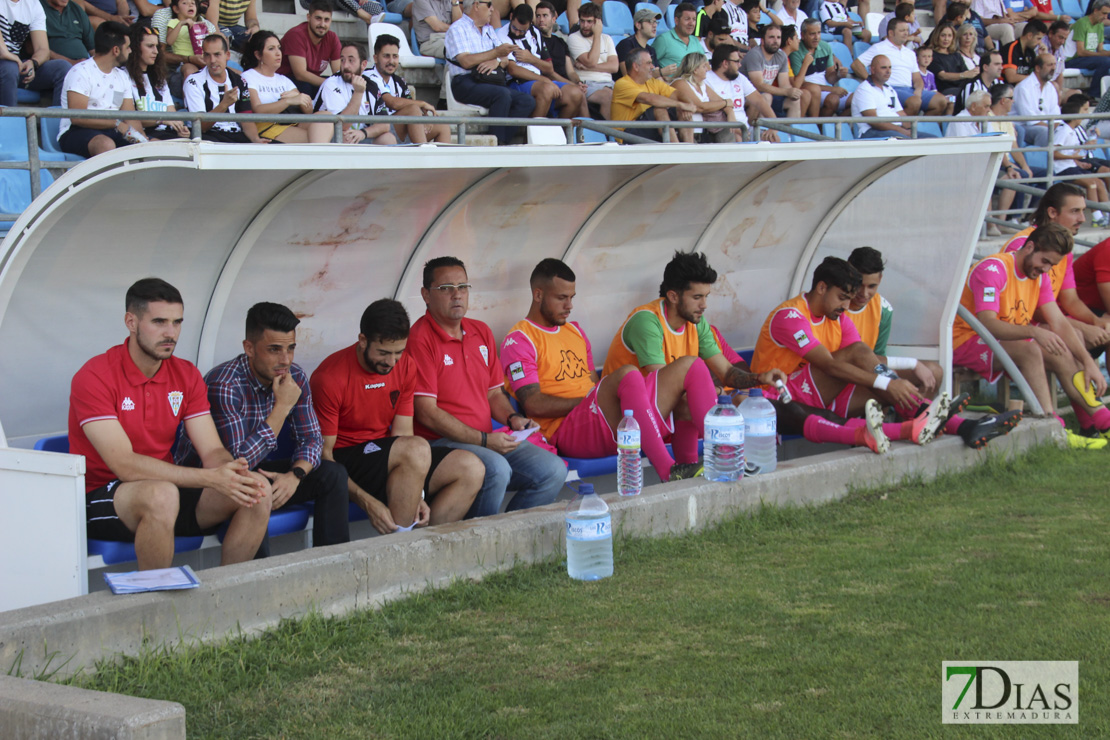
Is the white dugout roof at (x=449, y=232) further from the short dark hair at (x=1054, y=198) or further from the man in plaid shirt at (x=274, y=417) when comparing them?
the short dark hair at (x=1054, y=198)

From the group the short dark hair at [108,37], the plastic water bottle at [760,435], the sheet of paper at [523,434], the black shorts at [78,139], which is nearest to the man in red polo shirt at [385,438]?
the sheet of paper at [523,434]

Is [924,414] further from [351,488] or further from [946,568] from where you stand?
[351,488]

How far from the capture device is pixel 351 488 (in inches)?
193

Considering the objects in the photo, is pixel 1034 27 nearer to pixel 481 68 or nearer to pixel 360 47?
pixel 481 68

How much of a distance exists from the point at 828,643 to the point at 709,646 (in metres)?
0.39

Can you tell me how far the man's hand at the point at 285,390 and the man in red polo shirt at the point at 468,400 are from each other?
0.81 meters

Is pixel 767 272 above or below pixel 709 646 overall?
above

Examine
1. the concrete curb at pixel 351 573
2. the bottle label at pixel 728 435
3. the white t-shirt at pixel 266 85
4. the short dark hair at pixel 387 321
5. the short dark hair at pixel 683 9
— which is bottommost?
the concrete curb at pixel 351 573

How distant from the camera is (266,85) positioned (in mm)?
7773

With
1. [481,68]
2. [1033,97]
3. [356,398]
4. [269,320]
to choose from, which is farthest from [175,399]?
[1033,97]

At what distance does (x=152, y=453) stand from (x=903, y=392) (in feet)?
13.7

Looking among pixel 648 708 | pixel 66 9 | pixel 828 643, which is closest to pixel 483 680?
pixel 648 708

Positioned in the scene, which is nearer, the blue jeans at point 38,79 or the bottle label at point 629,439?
the bottle label at point 629,439

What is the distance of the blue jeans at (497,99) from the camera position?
29.7 ft
